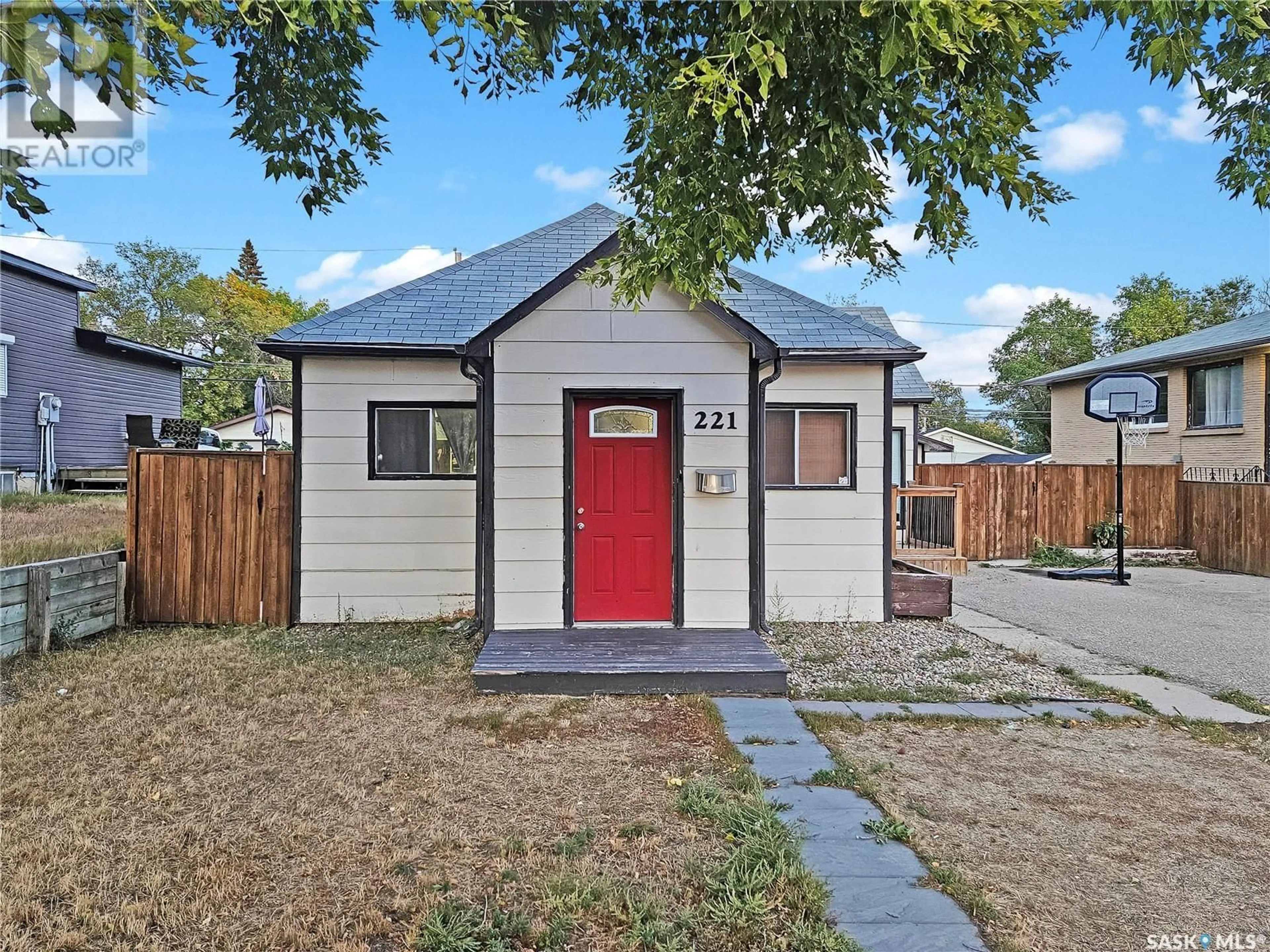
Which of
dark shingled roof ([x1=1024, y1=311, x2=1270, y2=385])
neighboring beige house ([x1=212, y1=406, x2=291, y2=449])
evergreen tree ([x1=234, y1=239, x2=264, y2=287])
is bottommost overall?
neighboring beige house ([x1=212, y1=406, x2=291, y2=449])

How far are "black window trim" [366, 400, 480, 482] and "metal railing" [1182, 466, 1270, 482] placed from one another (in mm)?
13804

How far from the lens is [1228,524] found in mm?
11602

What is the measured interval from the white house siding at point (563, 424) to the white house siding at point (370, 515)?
142 cm

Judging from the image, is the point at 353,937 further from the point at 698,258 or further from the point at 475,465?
the point at 475,465

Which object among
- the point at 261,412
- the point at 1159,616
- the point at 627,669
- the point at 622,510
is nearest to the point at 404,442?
the point at 261,412

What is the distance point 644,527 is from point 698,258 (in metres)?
2.67

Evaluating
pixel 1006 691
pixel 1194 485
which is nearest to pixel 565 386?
pixel 1006 691

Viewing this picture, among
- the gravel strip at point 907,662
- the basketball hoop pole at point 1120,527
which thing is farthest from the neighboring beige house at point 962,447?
the gravel strip at point 907,662

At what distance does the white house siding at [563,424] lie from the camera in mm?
5617

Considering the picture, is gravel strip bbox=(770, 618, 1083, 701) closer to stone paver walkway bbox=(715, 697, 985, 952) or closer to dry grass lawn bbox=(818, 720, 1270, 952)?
dry grass lawn bbox=(818, 720, 1270, 952)

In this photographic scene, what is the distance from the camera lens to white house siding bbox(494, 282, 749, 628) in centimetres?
562

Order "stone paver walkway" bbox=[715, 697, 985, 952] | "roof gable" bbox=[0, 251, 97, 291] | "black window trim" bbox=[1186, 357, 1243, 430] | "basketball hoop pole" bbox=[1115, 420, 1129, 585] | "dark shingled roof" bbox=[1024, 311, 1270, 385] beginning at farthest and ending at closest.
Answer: "roof gable" bbox=[0, 251, 97, 291] → "black window trim" bbox=[1186, 357, 1243, 430] → "dark shingled roof" bbox=[1024, 311, 1270, 385] → "basketball hoop pole" bbox=[1115, 420, 1129, 585] → "stone paver walkway" bbox=[715, 697, 985, 952]

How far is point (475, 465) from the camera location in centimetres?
700

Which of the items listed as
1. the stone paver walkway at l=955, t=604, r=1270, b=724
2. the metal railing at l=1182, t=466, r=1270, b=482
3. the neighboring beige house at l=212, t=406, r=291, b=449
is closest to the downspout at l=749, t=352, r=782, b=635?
the stone paver walkway at l=955, t=604, r=1270, b=724
